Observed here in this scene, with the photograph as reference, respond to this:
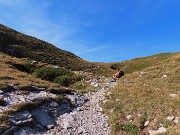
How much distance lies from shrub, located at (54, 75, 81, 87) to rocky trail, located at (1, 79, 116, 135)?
31.1ft

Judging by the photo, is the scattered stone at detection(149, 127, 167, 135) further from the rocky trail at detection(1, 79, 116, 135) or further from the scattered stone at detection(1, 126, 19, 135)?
the scattered stone at detection(1, 126, 19, 135)

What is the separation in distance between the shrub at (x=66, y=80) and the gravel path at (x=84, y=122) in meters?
10.0

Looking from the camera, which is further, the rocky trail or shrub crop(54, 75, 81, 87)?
shrub crop(54, 75, 81, 87)

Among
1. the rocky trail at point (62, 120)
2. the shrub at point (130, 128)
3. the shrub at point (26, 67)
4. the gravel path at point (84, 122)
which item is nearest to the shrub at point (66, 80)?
the shrub at point (26, 67)

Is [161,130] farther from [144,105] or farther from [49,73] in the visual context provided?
[49,73]

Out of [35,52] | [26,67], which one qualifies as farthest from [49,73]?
[35,52]

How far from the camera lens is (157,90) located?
2253 centimetres

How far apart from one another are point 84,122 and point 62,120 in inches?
52.6

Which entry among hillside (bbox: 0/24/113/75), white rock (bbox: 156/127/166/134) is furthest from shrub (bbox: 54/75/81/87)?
hillside (bbox: 0/24/113/75)

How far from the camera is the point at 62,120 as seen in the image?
1942 cm

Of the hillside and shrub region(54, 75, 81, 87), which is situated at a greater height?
the hillside

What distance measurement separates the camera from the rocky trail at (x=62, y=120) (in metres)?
17.5

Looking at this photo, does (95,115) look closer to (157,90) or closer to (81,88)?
(157,90)

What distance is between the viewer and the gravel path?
17922mm
